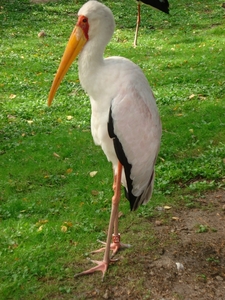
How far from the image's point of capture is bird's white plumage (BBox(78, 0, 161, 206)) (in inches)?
128

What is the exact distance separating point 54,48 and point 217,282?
7.68 meters

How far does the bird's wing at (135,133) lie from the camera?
325 cm

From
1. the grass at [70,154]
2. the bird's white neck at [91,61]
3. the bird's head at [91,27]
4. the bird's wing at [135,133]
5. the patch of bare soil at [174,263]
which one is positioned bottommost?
the grass at [70,154]

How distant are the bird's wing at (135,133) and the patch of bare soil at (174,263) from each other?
585mm

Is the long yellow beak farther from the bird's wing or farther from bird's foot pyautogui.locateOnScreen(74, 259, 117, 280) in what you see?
bird's foot pyautogui.locateOnScreen(74, 259, 117, 280)

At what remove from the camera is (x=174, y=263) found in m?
3.70

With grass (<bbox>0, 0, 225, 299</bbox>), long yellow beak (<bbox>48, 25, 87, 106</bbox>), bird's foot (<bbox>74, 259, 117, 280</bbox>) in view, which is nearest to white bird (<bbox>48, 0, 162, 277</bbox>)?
long yellow beak (<bbox>48, 25, 87, 106</bbox>)

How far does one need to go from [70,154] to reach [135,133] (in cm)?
231

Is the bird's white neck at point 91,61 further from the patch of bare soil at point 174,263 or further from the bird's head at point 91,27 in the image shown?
the patch of bare soil at point 174,263

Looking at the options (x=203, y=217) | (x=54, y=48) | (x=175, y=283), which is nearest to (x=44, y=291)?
(x=175, y=283)

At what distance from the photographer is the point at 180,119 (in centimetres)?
627

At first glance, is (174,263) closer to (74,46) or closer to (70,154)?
(74,46)

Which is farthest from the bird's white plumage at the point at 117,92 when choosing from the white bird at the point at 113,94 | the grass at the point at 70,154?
the grass at the point at 70,154

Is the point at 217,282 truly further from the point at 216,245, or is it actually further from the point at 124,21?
the point at 124,21
